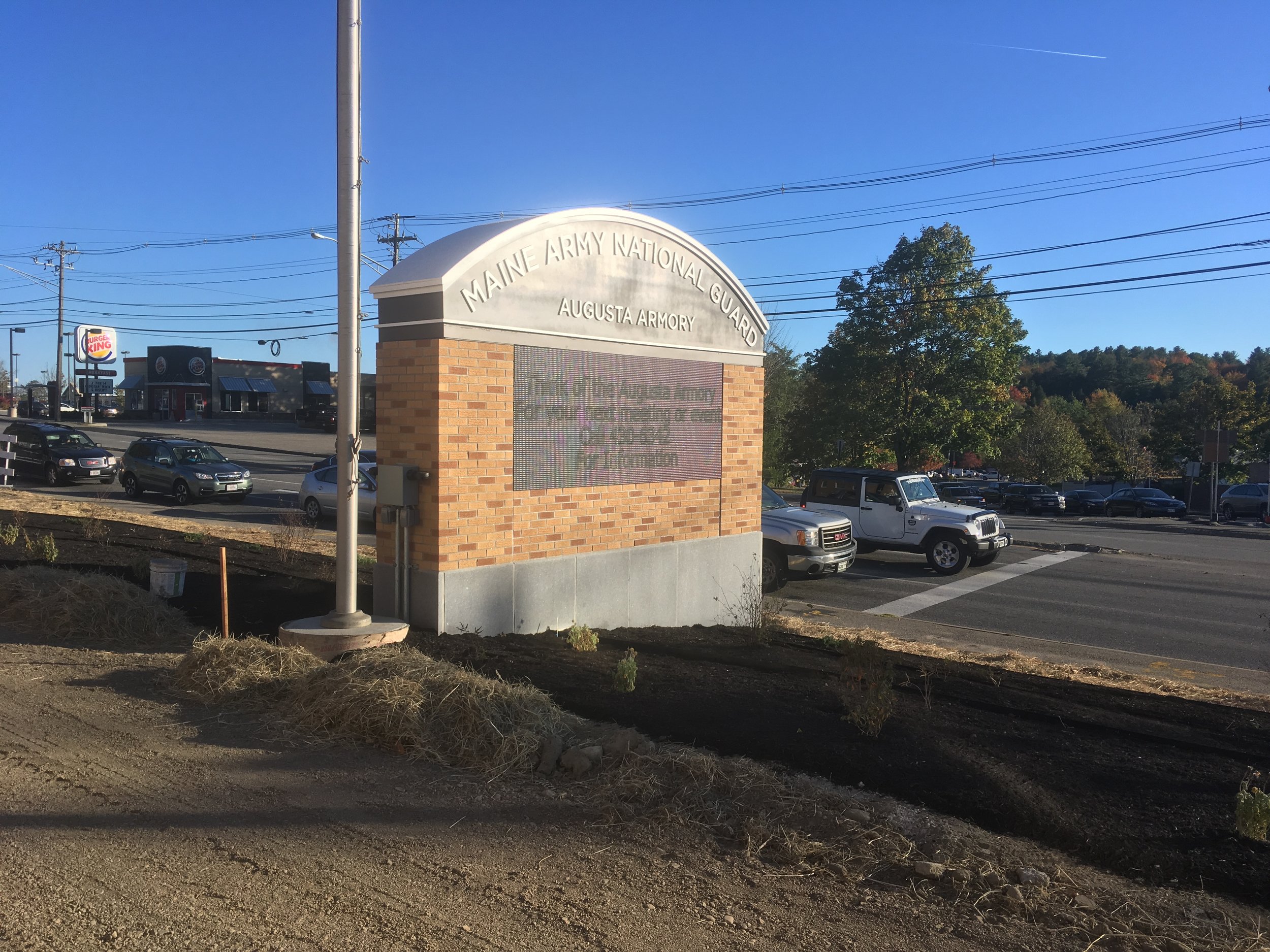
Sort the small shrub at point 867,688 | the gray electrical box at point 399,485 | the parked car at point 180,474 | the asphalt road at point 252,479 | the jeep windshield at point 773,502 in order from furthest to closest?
the parked car at point 180,474 → the asphalt road at point 252,479 → the jeep windshield at point 773,502 → the gray electrical box at point 399,485 → the small shrub at point 867,688

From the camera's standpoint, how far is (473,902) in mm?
3725

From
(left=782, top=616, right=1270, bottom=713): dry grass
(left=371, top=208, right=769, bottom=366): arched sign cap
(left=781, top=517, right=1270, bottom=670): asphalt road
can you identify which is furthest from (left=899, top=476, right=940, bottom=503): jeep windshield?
(left=371, top=208, right=769, bottom=366): arched sign cap

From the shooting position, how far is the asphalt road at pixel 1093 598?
12562 mm

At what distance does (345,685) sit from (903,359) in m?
32.7

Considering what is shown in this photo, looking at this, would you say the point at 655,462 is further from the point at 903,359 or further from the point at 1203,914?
the point at 903,359

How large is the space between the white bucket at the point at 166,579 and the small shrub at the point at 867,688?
6.50 metres

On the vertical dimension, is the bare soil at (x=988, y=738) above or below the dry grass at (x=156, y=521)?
below

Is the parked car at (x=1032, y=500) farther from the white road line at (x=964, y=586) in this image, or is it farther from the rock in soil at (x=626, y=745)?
the rock in soil at (x=626, y=745)

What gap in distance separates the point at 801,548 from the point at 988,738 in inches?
368

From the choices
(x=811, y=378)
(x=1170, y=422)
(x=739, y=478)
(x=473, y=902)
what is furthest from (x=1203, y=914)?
(x=1170, y=422)

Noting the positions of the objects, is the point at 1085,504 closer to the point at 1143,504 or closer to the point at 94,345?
the point at 1143,504

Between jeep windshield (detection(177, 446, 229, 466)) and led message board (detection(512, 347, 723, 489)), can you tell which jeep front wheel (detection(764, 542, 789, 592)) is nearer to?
led message board (detection(512, 347, 723, 489))

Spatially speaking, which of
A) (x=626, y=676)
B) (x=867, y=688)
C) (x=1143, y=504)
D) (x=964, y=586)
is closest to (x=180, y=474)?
(x=964, y=586)

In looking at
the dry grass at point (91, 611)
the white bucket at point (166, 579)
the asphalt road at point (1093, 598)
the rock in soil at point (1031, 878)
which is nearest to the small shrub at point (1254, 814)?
the rock in soil at point (1031, 878)
